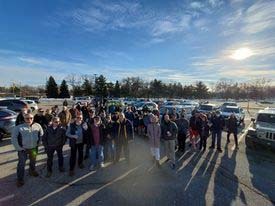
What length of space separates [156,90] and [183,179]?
8730 centimetres

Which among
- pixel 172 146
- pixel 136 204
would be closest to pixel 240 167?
pixel 172 146

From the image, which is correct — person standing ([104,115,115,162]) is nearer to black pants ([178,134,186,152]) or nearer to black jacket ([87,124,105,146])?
black jacket ([87,124,105,146])

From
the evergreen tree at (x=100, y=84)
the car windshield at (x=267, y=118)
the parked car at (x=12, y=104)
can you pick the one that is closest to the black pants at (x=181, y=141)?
the car windshield at (x=267, y=118)

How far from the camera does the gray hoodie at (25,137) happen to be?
21.0ft

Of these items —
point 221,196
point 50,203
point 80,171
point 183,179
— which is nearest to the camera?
point 50,203

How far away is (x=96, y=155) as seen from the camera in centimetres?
811

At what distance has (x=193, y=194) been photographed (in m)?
6.00

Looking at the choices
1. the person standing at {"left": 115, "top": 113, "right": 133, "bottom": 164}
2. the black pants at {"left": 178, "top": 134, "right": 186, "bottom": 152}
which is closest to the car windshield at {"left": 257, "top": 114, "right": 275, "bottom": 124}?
the black pants at {"left": 178, "top": 134, "right": 186, "bottom": 152}

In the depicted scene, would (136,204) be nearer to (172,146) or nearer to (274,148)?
(172,146)

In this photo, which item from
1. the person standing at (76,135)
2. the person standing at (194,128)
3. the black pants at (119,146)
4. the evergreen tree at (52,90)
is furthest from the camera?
the evergreen tree at (52,90)

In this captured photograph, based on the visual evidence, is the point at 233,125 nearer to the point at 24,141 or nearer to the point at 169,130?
the point at 169,130

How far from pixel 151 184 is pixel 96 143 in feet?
7.59

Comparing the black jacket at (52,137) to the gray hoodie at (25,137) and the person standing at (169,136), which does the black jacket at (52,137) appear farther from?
the person standing at (169,136)

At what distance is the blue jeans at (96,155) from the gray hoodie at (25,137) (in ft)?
6.00
